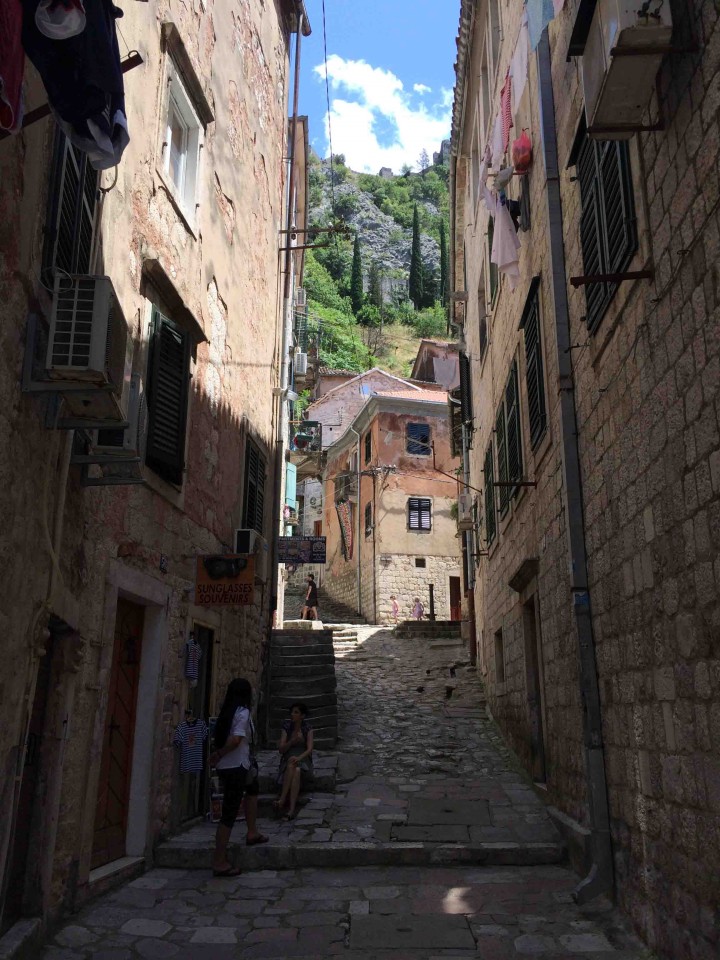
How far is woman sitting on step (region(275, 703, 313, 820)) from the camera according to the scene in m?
8.52

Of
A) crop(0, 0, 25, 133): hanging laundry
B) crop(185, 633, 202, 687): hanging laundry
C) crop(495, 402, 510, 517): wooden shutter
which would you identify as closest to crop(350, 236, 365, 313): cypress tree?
crop(495, 402, 510, 517): wooden shutter

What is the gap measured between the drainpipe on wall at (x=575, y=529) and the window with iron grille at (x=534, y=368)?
902 millimetres

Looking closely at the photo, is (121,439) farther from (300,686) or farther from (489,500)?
(489,500)

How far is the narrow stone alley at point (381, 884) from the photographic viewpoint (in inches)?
207

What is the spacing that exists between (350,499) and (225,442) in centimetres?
2246

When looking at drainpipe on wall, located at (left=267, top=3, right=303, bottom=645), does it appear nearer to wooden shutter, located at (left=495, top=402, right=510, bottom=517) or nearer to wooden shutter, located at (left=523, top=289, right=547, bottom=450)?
wooden shutter, located at (left=495, top=402, right=510, bottom=517)

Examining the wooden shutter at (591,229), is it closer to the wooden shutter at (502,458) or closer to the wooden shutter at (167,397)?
the wooden shutter at (167,397)

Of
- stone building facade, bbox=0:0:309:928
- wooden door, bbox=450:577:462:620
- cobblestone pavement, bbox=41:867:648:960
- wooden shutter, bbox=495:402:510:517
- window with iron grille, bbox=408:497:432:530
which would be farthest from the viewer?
window with iron grille, bbox=408:497:432:530

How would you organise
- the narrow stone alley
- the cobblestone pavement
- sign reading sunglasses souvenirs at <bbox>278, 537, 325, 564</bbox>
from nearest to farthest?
the cobblestone pavement
the narrow stone alley
sign reading sunglasses souvenirs at <bbox>278, 537, 325, 564</bbox>

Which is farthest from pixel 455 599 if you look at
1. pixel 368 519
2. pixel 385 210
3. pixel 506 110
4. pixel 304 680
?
pixel 385 210

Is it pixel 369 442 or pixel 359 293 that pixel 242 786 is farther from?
pixel 359 293

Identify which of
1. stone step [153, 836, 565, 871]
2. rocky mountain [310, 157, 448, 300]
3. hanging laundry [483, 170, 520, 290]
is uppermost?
rocky mountain [310, 157, 448, 300]

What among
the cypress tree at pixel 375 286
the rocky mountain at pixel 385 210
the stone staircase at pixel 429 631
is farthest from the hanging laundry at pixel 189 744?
the rocky mountain at pixel 385 210

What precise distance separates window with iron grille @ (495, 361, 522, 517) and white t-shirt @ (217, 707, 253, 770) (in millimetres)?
3933
